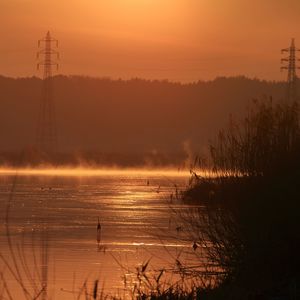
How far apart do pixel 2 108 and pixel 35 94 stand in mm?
6489

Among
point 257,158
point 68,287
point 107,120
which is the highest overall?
point 107,120

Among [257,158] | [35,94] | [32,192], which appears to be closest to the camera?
[257,158]

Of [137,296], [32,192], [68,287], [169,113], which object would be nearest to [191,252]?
[68,287]

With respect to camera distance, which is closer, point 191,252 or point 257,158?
point 257,158

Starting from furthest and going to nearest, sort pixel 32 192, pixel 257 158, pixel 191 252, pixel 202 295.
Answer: pixel 32 192
pixel 191 252
pixel 257 158
pixel 202 295

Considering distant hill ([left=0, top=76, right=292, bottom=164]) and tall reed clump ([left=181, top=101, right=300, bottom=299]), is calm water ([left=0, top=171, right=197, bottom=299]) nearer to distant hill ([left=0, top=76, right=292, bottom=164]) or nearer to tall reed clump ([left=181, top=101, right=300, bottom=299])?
tall reed clump ([left=181, top=101, right=300, bottom=299])

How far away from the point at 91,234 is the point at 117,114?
16134 cm

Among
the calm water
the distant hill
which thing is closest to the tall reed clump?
the calm water

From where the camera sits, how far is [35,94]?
582ft

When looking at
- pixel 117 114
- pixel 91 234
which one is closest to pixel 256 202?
pixel 91 234

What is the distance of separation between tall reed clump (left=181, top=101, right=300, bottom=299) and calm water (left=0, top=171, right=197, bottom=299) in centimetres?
160

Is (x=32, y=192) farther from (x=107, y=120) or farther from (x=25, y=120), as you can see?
(x=107, y=120)

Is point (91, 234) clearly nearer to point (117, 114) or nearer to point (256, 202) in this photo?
point (256, 202)

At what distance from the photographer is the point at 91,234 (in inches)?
1188
